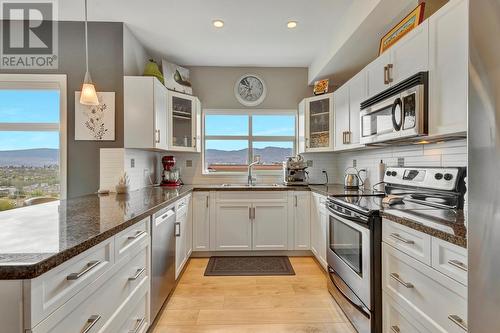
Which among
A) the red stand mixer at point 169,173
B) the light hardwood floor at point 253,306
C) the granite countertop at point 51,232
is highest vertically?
the red stand mixer at point 169,173

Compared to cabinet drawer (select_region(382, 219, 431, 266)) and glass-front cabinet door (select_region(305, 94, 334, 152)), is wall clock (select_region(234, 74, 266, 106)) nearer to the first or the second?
glass-front cabinet door (select_region(305, 94, 334, 152))

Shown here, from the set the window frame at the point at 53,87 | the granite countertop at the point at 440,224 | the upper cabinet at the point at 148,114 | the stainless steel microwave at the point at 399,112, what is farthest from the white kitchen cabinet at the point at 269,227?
the window frame at the point at 53,87

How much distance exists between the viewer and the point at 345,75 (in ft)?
11.6

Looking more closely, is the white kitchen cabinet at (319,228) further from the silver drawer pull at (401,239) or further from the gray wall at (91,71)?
the gray wall at (91,71)

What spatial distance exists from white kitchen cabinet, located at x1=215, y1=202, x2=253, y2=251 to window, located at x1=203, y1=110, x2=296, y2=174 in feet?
2.74

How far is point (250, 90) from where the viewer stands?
397 centimetres

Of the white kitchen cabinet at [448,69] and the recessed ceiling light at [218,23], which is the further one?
the recessed ceiling light at [218,23]

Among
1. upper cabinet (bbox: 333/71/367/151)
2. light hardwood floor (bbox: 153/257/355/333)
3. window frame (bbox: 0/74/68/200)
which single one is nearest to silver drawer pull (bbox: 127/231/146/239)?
light hardwood floor (bbox: 153/257/355/333)

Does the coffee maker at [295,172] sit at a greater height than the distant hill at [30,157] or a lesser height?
lesser

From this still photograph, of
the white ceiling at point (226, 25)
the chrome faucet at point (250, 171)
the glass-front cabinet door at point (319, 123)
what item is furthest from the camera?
the chrome faucet at point (250, 171)

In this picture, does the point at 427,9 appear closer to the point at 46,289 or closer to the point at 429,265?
the point at 429,265

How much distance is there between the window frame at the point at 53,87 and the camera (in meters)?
2.70

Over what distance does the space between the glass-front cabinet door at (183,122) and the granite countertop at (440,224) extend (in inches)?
101

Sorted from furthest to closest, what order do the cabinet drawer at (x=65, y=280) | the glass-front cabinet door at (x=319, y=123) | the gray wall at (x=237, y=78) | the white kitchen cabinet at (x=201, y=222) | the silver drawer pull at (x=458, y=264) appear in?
1. the gray wall at (x=237, y=78)
2. the glass-front cabinet door at (x=319, y=123)
3. the white kitchen cabinet at (x=201, y=222)
4. the silver drawer pull at (x=458, y=264)
5. the cabinet drawer at (x=65, y=280)
